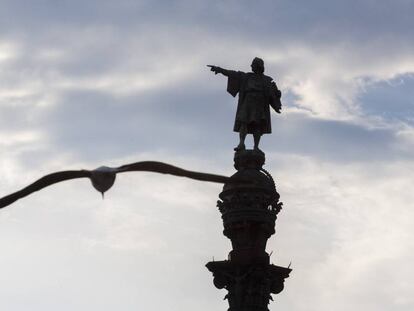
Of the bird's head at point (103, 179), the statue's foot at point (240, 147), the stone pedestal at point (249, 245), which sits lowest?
the bird's head at point (103, 179)

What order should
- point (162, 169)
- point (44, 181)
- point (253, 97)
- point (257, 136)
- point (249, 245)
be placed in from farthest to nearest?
point (257, 136), point (253, 97), point (249, 245), point (44, 181), point (162, 169)

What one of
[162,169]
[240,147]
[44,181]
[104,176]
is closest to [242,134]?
[240,147]

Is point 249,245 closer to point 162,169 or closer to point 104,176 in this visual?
point 104,176

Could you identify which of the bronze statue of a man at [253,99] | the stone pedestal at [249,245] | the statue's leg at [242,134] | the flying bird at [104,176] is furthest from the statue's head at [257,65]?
the flying bird at [104,176]

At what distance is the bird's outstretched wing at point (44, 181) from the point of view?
2905 cm

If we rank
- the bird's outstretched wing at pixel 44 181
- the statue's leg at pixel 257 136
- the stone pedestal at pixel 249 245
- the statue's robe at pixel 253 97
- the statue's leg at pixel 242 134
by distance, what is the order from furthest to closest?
1. the statue's leg at pixel 257 136
2. the statue's robe at pixel 253 97
3. the statue's leg at pixel 242 134
4. the stone pedestal at pixel 249 245
5. the bird's outstretched wing at pixel 44 181

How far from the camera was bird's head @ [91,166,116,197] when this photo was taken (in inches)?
1161

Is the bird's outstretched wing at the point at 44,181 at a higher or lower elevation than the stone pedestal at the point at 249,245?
lower

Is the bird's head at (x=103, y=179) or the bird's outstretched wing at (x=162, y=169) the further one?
the bird's head at (x=103, y=179)

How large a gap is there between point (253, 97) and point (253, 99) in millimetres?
86

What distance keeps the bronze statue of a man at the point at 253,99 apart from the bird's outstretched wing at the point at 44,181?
28.1 metres

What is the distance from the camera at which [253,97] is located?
57.4 meters

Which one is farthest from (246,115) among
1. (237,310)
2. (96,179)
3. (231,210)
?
(96,179)

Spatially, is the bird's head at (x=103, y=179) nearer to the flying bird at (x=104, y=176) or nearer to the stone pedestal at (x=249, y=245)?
the flying bird at (x=104, y=176)
